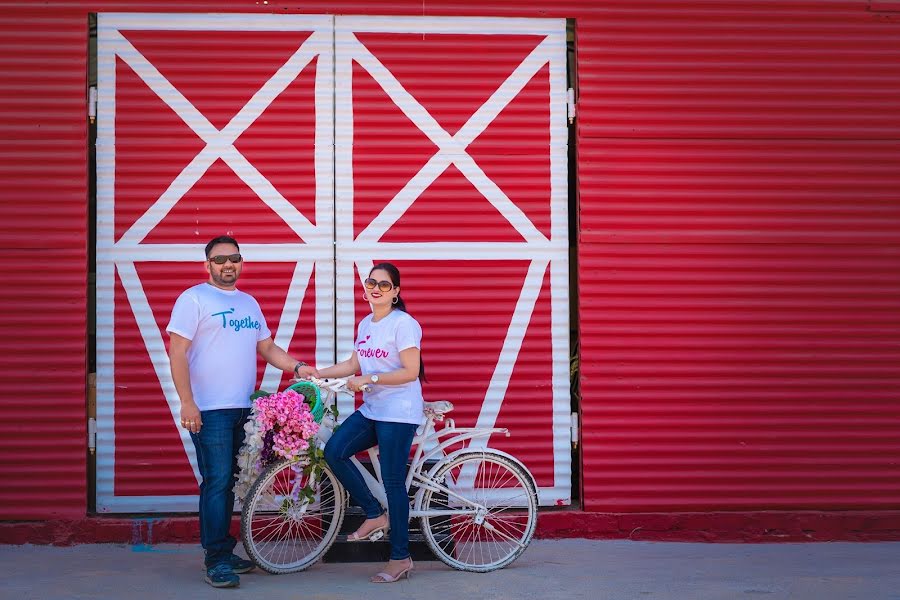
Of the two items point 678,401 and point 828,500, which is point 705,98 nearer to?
point 678,401

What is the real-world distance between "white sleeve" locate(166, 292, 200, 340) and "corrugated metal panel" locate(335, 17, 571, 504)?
1710 mm

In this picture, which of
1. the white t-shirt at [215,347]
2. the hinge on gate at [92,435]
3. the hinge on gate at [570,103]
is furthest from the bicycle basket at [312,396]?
the hinge on gate at [570,103]

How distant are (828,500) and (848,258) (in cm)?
192

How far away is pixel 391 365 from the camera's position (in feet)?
20.7

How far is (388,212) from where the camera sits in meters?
7.65

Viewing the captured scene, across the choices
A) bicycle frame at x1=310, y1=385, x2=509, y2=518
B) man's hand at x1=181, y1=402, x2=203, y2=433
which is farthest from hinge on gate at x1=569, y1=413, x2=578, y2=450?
man's hand at x1=181, y1=402, x2=203, y2=433

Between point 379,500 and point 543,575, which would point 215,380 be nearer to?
point 379,500

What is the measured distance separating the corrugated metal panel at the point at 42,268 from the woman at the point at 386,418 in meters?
2.40

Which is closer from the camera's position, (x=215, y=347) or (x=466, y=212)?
(x=215, y=347)


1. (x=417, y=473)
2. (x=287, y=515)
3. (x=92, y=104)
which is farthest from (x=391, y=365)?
(x=92, y=104)

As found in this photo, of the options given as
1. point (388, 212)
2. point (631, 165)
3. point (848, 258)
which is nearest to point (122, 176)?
point (388, 212)

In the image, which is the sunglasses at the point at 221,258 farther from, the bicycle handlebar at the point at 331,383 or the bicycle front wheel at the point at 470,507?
the bicycle front wheel at the point at 470,507

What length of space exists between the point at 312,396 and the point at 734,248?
11.7ft

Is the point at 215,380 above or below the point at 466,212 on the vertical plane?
below
